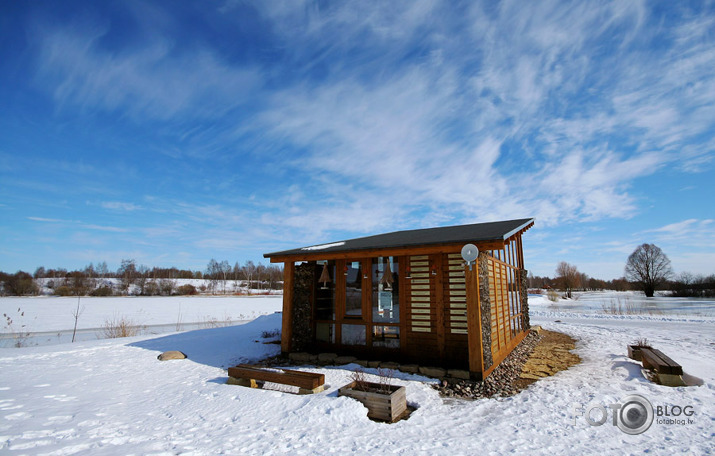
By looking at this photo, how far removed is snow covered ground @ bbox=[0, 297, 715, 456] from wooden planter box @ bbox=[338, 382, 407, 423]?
0.47 feet

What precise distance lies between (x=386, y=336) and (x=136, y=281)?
68294 millimetres

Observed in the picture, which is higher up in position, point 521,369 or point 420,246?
point 420,246

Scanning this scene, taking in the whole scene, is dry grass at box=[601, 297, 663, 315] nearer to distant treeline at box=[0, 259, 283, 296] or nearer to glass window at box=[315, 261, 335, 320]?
glass window at box=[315, 261, 335, 320]

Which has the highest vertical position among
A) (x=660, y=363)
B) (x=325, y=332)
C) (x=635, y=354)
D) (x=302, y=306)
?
(x=302, y=306)

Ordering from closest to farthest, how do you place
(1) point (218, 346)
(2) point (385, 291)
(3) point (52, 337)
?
1. (2) point (385, 291)
2. (1) point (218, 346)
3. (3) point (52, 337)

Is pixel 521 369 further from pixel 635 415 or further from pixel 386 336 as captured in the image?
pixel 386 336

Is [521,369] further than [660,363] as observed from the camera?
Yes

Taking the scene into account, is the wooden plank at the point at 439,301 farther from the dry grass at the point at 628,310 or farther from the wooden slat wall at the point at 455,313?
the dry grass at the point at 628,310

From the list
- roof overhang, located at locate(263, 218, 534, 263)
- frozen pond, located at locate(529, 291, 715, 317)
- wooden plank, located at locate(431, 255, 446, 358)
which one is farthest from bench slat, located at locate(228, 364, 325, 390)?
frozen pond, located at locate(529, 291, 715, 317)

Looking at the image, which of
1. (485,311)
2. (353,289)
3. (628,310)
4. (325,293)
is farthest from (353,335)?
(628,310)

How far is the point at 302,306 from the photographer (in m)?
9.77

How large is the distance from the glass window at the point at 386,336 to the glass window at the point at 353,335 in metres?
0.31

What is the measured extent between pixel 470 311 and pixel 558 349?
5.26 meters

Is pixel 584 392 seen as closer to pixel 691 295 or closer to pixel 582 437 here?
pixel 582 437
